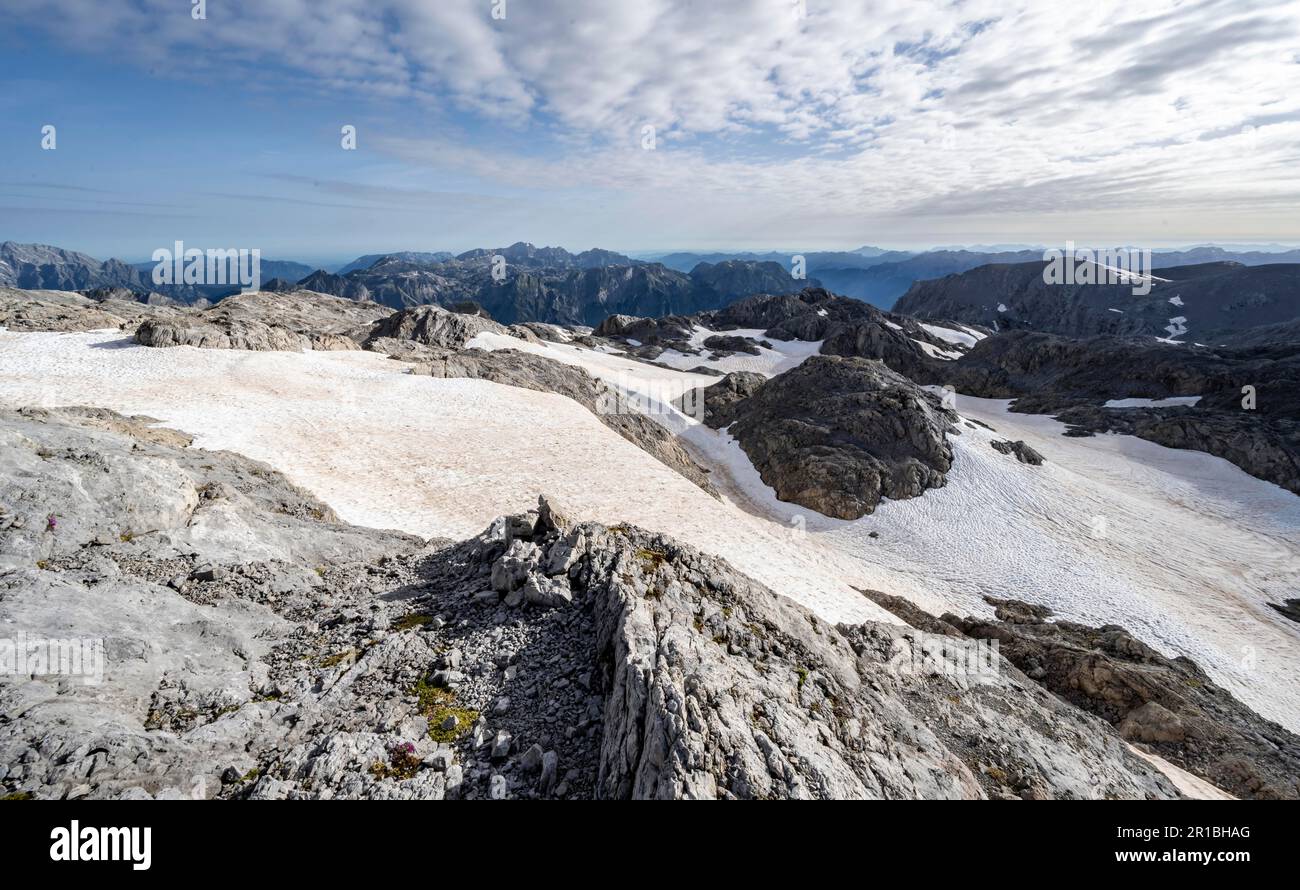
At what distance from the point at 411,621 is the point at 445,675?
94.6 inches

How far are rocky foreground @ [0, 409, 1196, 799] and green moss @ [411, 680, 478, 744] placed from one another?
45 millimetres

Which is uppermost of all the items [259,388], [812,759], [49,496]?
[259,388]

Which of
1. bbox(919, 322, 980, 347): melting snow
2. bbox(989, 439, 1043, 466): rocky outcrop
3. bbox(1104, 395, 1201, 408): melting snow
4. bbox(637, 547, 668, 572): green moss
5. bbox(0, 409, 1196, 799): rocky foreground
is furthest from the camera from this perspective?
bbox(919, 322, 980, 347): melting snow

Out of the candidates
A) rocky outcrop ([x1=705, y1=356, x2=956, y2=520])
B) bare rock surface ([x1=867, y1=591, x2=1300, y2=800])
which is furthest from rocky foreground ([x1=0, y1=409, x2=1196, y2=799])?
rocky outcrop ([x1=705, y1=356, x2=956, y2=520])

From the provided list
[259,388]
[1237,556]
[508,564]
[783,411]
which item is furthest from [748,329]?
[508,564]

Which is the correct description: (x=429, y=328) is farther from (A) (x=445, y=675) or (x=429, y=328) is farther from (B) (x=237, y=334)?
(A) (x=445, y=675)

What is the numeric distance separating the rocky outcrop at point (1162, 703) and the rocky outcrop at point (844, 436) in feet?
50.8

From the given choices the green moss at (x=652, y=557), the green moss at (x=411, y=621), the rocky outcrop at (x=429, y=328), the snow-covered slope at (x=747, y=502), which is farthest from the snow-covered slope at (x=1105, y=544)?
the rocky outcrop at (x=429, y=328)

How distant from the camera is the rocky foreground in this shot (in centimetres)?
710

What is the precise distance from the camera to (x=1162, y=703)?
1877 centimetres

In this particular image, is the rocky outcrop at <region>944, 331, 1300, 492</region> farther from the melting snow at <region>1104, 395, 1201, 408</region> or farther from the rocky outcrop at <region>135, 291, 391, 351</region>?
the rocky outcrop at <region>135, 291, 391, 351</region>
